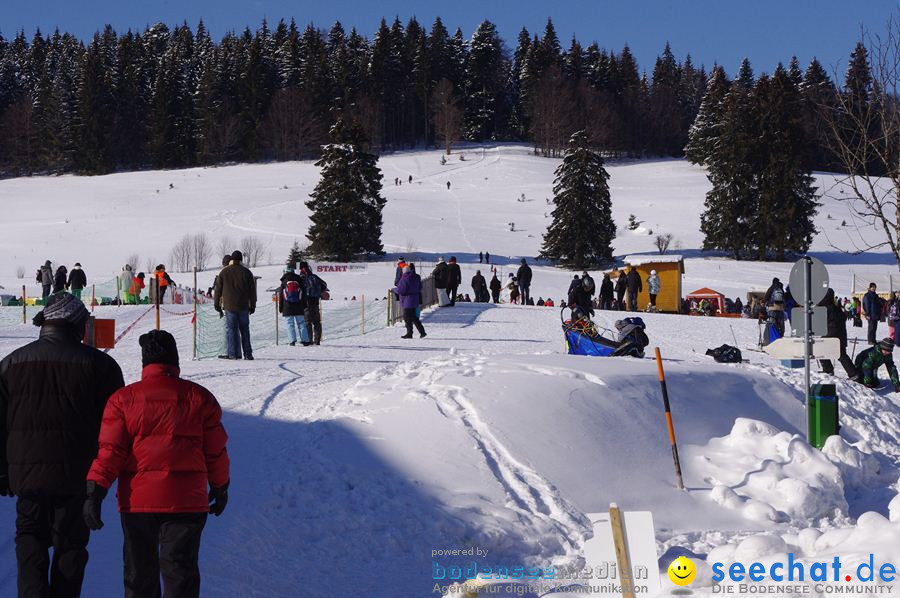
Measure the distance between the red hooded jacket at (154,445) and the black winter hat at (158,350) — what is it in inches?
1.3

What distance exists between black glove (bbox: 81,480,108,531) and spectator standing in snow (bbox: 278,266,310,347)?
10.9m

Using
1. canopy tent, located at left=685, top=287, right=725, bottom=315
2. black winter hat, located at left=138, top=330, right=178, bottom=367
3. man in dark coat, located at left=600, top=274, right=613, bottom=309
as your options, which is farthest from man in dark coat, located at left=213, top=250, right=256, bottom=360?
canopy tent, located at left=685, top=287, right=725, bottom=315

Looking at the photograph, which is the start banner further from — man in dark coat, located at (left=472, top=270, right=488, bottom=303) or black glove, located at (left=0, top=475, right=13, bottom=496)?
black glove, located at (left=0, top=475, right=13, bottom=496)

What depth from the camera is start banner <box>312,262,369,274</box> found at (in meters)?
42.8

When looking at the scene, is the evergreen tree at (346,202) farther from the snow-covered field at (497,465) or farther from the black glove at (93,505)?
the black glove at (93,505)

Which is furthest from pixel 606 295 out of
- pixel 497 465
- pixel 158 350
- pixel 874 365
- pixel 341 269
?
→ pixel 158 350

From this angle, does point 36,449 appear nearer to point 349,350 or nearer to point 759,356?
point 349,350

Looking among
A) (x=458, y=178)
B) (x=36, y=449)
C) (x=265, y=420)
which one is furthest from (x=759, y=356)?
(x=458, y=178)

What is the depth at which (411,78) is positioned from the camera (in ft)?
373

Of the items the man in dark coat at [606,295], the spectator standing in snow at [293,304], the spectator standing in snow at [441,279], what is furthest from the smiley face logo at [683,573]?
the man in dark coat at [606,295]

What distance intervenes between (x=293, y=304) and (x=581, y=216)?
37.4 meters

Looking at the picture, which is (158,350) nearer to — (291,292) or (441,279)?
(291,292)

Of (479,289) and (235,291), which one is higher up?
(235,291)

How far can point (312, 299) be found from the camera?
51.7 ft
